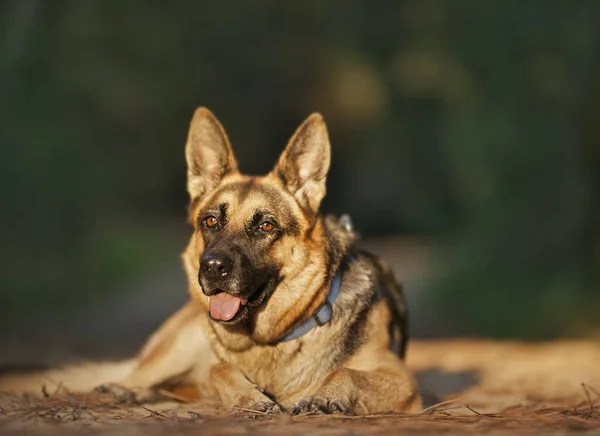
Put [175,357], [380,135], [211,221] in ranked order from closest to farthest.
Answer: [211,221]
[175,357]
[380,135]

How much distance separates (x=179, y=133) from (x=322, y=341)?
14736 mm

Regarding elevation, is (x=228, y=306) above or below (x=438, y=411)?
above

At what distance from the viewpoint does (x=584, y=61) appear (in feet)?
32.7

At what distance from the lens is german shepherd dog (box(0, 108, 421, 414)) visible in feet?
15.6

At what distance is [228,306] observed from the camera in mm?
4801

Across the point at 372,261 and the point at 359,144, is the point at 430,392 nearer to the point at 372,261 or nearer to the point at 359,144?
the point at 372,261

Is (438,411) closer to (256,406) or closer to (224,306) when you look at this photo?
(256,406)

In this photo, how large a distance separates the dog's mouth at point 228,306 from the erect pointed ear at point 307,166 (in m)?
0.85

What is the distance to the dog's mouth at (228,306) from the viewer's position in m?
4.79

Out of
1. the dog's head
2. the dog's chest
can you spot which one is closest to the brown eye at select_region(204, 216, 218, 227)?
the dog's head

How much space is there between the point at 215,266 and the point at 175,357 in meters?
1.58

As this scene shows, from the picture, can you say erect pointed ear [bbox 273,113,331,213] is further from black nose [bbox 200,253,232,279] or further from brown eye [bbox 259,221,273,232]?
black nose [bbox 200,253,232,279]

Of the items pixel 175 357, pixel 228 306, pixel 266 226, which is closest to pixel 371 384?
pixel 228 306

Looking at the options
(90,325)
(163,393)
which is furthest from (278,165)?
(90,325)
